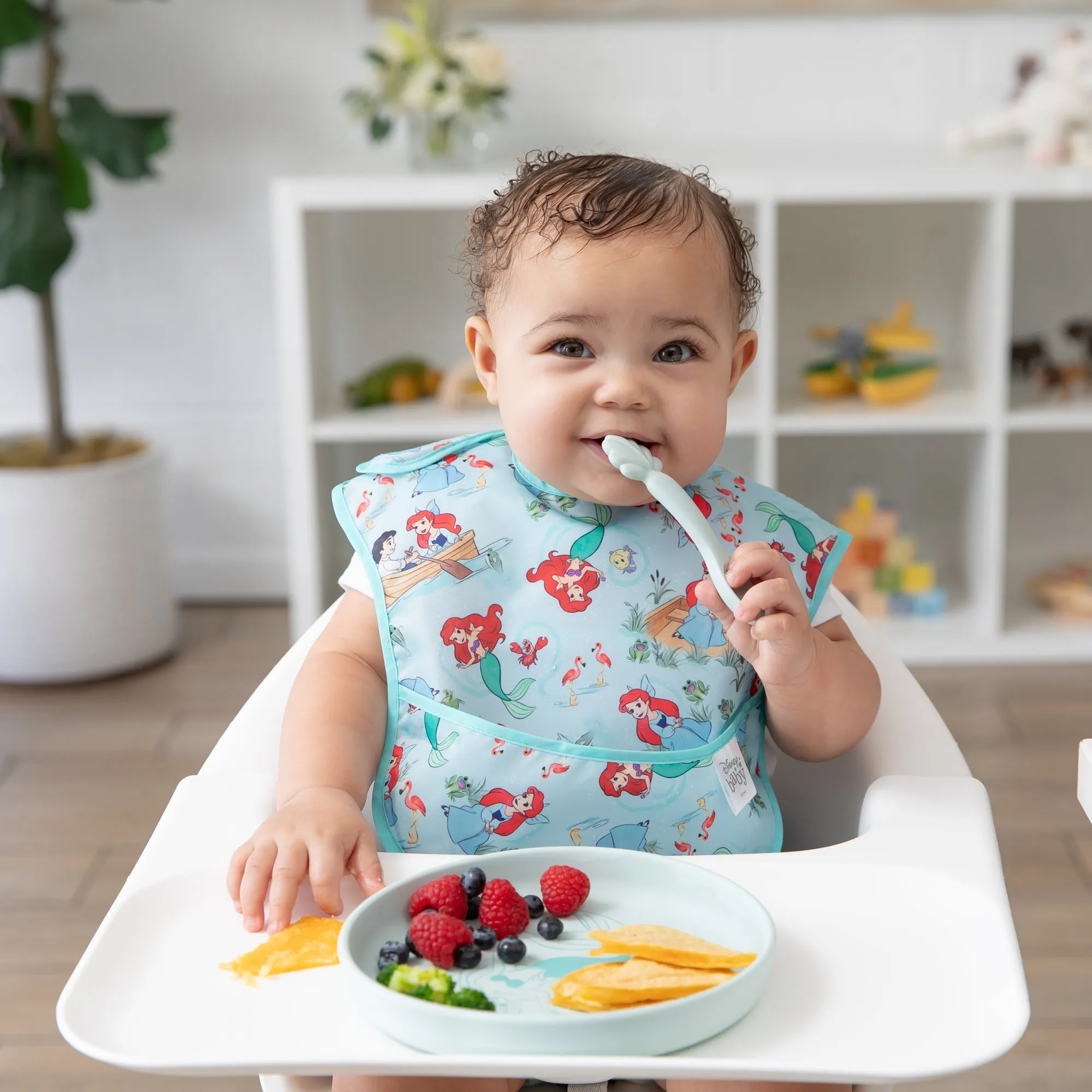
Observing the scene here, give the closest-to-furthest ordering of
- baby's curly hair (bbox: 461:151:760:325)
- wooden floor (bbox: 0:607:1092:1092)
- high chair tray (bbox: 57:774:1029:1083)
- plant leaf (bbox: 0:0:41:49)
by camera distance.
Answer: high chair tray (bbox: 57:774:1029:1083) → baby's curly hair (bbox: 461:151:760:325) → wooden floor (bbox: 0:607:1092:1092) → plant leaf (bbox: 0:0:41:49)

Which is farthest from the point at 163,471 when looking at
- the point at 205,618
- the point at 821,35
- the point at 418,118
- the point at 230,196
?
the point at 821,35

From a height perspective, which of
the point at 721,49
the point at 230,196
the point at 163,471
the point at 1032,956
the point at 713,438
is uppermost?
the point at 721,49

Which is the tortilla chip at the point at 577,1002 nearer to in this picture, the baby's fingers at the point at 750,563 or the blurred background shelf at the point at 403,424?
the baby's fingers at the point at 750,563

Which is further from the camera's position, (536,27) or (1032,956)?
(536,27)

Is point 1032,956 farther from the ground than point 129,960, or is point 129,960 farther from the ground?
point 129,960

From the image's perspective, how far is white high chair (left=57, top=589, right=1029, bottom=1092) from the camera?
1.88 ft

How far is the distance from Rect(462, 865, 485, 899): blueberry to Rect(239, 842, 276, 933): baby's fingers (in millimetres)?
101

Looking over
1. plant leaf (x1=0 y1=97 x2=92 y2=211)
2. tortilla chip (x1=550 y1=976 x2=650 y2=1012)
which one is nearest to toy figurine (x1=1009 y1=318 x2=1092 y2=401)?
plant leaf (x1=0 y1=97 x2=92 y2=211)

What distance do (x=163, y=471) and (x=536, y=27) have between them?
1.00 metres

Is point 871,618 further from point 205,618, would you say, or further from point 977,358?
point 205,618

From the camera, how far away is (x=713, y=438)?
0.91 m

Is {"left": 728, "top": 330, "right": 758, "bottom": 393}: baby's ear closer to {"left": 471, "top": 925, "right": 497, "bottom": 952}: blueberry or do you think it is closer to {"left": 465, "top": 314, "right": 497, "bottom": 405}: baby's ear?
{"left": 465, "top": 314, "right": 497, "bottom": 405}: baby's ear

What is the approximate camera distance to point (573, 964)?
2.23 feet

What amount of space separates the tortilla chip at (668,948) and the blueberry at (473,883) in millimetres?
61
